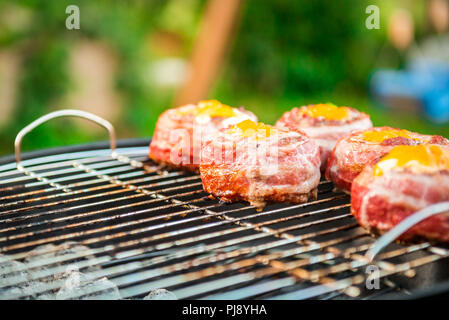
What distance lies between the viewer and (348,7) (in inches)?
494

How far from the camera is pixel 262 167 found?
2963mm

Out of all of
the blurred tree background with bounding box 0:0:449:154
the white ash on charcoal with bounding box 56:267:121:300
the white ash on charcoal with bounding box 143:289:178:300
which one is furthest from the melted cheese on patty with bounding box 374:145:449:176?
the blurred tree background with bounding box 0:0:449:154

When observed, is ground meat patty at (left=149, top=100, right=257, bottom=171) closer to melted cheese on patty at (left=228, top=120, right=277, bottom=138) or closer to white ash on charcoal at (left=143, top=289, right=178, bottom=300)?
melted cheese on patty at (left=228, top=120, right=277, bottom=138)

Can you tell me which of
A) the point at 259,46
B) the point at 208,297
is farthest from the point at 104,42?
the point at 208,297

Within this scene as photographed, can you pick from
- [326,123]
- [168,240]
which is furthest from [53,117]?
[326,123]

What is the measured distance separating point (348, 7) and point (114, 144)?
9.99 meters

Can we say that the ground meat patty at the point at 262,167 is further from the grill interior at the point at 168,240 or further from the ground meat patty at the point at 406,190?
the ground meat patty at the point at 406,190

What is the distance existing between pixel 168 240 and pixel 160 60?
29.1 ft

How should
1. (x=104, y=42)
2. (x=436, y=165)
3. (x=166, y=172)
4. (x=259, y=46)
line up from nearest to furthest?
1. (x=436, y=165)
2. (x=166, y=172)
3. (x=104, y=42)
4. (x=259, y=46)

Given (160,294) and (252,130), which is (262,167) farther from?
(160,294)

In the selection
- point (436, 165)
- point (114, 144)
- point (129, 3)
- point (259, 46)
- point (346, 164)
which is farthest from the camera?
point (259, 46)

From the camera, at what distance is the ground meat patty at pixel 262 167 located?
9.75 feet

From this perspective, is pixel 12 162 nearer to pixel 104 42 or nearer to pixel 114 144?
pixel 114 144

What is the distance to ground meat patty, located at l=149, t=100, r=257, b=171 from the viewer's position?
11.8 ft
